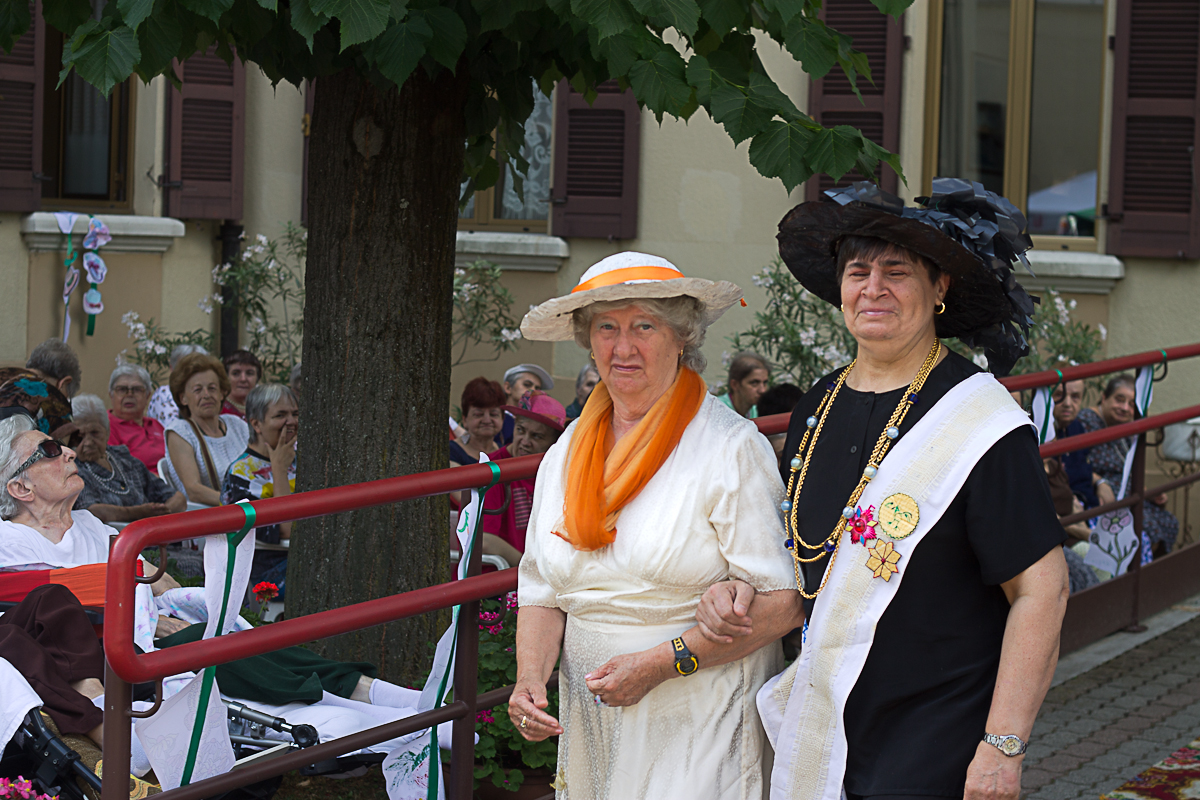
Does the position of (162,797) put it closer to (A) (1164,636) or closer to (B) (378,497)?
(B) (378,497)

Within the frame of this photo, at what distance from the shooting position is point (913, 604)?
7.50ft

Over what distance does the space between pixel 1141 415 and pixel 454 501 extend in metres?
3.12

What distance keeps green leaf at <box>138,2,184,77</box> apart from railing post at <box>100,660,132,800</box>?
1.35 metres

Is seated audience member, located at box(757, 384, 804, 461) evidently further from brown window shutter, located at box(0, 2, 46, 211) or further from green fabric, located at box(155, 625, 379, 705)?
brown window shutter, located at box(0, 2, 46, 211)

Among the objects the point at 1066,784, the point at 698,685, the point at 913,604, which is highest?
the point at 913,604

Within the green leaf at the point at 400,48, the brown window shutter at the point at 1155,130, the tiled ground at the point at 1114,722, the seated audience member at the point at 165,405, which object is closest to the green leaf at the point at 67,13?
the green leaf at the point at 400,48

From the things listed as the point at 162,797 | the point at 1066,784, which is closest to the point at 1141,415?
the point at 1066,784

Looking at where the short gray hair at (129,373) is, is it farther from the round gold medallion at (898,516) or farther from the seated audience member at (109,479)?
the round gold medallion at (898,516)

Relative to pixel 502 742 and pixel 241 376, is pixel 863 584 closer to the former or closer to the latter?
pixel 502 742

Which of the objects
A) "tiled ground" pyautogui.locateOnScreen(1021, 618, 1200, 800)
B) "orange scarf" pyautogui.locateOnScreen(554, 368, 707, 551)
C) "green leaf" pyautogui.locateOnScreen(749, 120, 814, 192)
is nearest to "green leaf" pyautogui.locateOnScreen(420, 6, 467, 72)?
"green leaf" pyautogui.locateOnScreen(749, 120, 814, 192)

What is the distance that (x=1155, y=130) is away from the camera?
8562mm

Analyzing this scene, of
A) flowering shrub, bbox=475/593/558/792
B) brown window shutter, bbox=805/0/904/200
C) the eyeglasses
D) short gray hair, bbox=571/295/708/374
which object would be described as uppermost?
brown window shutter, bbox=805/0/904/200

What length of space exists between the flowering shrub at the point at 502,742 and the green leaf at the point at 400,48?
1.44 m

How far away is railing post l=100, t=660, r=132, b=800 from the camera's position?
8.11ft
